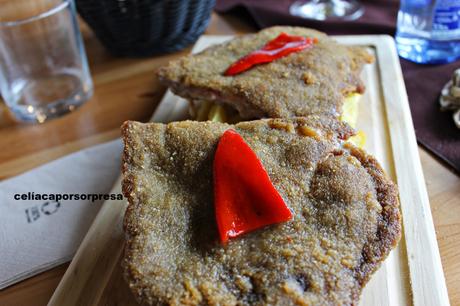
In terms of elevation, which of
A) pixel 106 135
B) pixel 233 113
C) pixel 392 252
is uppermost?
pixel 233 113

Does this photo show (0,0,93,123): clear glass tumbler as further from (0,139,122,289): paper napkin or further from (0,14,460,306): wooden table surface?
(0,139,122,289): paper napkin

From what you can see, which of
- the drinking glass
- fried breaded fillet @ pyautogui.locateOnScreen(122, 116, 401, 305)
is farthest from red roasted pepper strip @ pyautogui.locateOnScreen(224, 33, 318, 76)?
the drinking glass

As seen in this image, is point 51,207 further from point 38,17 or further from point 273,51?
point 273,51

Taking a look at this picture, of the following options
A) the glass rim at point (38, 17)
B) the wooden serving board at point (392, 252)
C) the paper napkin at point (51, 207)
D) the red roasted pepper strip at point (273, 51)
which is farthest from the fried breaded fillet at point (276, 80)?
the glass rim at point (38, 17)

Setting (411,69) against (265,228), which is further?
(411,69)

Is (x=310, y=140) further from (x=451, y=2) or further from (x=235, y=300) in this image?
(x=451, y=2)

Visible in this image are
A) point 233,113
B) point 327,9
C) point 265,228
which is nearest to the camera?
point 265,228

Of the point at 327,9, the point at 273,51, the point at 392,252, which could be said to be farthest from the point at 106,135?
the point at 327,9

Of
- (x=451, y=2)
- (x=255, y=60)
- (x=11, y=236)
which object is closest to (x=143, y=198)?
(x=11, y=236)
